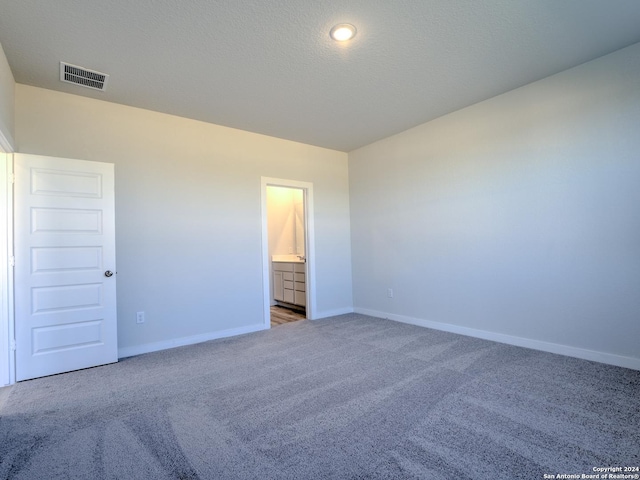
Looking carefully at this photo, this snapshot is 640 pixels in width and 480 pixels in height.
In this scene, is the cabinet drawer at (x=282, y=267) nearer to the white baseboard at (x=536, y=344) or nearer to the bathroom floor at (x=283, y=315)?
the bathroom floor at (x=283, y=315)

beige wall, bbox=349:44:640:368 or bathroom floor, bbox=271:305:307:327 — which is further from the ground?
beige wall, bbox=349:44:640:368

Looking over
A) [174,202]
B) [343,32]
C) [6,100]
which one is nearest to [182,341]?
[174,202]

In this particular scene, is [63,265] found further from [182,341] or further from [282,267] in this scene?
[282,267]

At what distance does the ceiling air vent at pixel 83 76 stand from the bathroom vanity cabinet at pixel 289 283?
3.62m

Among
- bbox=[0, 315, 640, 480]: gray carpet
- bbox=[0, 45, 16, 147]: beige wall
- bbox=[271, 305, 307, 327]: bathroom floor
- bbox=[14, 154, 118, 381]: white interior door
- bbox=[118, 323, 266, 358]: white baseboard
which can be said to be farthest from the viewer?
bbox=[271, 305, 307, 327]: bathroom floor

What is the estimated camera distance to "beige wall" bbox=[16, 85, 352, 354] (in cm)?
312

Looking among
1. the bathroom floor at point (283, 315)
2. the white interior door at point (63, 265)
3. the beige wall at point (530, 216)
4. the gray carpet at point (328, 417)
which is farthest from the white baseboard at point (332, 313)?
the white interior door at point (63, 265)

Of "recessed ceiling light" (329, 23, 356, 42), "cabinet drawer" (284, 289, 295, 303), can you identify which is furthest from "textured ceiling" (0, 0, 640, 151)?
"cabinet drawer" (284, 289, 295, 303)

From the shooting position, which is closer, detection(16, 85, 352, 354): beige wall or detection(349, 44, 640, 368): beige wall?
detection(349, 44, 640, 368): beige wall

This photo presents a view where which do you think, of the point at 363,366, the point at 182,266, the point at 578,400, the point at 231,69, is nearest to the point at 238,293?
the point at 182,266

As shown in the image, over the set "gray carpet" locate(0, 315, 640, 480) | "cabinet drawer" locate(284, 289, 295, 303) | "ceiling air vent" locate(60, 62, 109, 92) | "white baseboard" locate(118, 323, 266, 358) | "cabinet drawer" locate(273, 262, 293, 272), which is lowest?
"gray carpet" locate(0, 315, 640, 480)

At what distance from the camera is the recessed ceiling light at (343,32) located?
7.36 ft

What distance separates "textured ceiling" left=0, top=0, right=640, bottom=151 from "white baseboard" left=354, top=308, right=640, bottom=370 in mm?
2648

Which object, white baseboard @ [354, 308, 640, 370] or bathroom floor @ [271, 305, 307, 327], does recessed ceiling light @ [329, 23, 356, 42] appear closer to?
white baseboard @ [354, 308, 640, 370]
